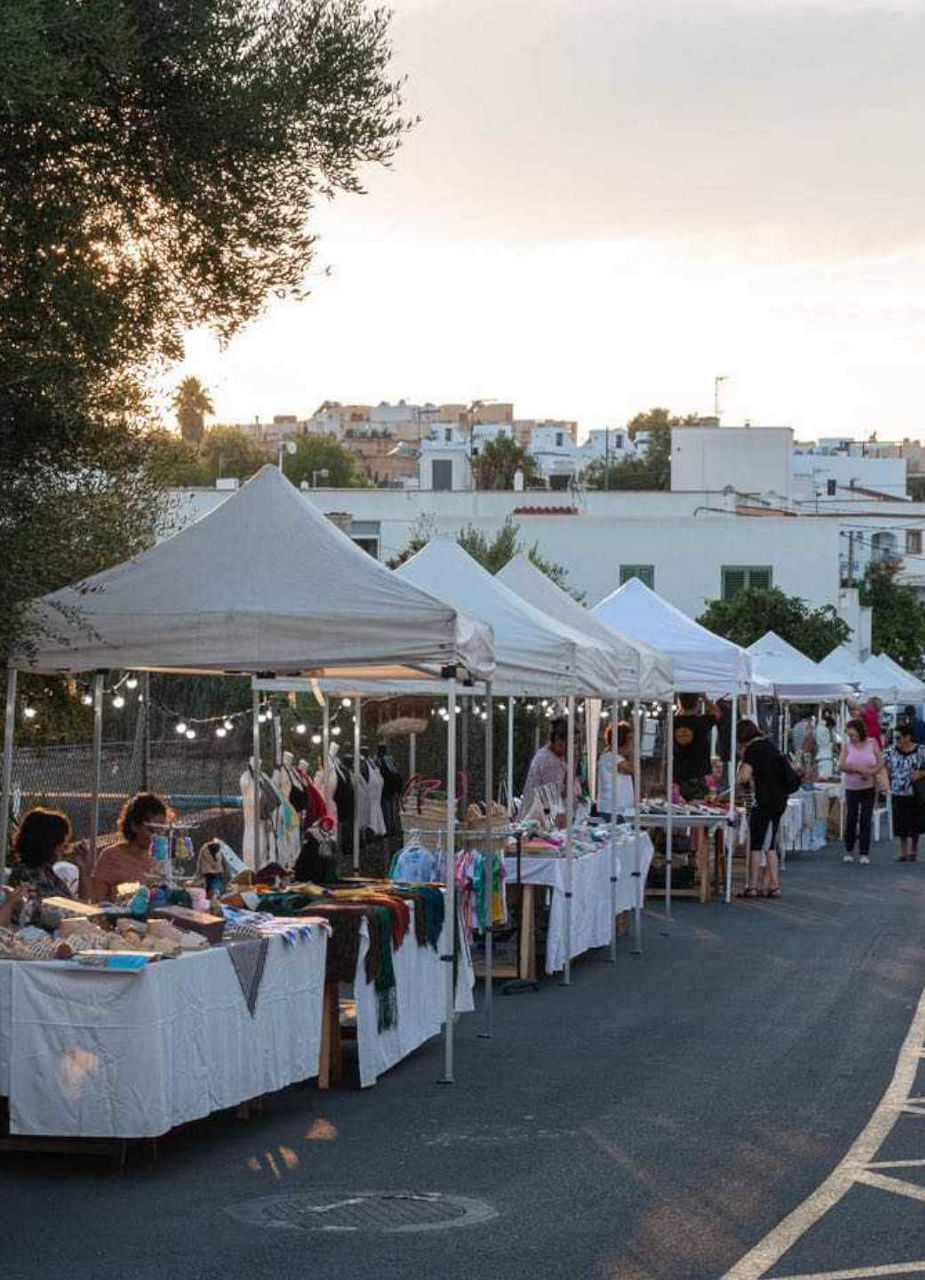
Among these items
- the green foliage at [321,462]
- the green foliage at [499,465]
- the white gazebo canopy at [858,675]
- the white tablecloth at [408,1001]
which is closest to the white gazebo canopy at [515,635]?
the white tablecloth at [408,1001]

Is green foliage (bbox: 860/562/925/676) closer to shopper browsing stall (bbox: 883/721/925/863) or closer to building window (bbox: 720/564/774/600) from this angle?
building window (bbox: 720/564/774/600)

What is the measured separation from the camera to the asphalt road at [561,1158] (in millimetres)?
7793

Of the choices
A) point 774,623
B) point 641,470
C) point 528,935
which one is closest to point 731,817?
point 528,935

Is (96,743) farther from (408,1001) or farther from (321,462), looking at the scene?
(321,462)

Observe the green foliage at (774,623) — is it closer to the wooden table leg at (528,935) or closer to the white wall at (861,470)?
the wooden table leg at (528,935)

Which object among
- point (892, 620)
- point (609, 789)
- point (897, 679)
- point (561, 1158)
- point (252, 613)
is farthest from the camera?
point (892, 620)

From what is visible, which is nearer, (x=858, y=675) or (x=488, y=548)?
(x=858, y=675)

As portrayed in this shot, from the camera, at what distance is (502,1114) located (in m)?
10.8

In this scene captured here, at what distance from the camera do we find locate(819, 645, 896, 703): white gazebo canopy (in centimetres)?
3597

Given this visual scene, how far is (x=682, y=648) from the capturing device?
22.5 m

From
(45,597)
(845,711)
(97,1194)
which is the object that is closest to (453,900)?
(45,597)

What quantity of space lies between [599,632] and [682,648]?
3855 millimetres

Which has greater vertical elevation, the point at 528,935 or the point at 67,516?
the point at 67,516

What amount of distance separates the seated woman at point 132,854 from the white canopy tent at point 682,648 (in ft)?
31.7
